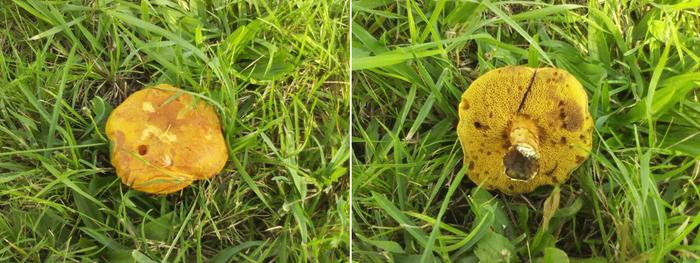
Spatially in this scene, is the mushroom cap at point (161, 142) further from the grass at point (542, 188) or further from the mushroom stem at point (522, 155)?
the mushroom stem at point (522, 155)

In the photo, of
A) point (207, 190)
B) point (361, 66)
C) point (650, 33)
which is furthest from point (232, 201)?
point (650, 33)

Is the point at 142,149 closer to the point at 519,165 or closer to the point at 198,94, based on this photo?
the point at 198,94

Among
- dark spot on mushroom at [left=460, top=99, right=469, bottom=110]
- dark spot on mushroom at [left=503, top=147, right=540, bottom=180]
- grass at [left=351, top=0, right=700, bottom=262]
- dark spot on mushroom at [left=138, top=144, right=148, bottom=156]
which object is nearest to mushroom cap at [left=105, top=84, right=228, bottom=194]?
dark spot on mushroom at [left=138, top=144, right=148, bottom=156]

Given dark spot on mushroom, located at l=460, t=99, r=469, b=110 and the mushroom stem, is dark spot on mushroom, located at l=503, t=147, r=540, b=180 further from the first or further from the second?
dark spot on mushroom, located at l=460, t=99, r=469, b=110

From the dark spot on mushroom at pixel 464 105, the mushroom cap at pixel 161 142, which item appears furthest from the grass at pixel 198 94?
the dark spot on mushroom at pixel 464 105

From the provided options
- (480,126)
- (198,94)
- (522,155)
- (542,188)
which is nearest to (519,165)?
(522,155)
